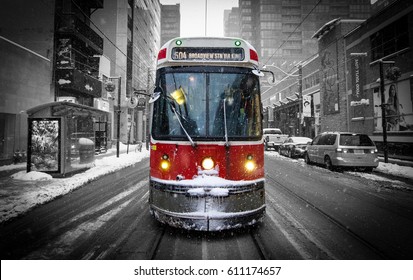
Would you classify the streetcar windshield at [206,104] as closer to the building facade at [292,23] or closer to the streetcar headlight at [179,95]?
the streetcar headlight at [179,95]

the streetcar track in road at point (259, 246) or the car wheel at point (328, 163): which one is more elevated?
the car wheel at point (328, 163)

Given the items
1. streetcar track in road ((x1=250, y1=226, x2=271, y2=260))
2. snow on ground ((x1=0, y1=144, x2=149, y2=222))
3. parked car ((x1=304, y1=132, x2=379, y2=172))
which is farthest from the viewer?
parked car ((x1=304, y1=132, x2=379, y2=172))

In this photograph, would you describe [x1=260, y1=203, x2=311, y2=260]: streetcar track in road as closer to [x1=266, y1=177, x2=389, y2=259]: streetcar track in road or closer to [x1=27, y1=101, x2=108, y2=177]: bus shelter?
[x1=266, y1=177, x2=389, y2=259]: streetcar track in road

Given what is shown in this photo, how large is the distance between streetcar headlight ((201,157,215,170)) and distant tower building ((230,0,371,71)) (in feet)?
341

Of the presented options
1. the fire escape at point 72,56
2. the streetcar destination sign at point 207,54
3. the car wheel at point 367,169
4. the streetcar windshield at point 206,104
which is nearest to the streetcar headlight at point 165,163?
the streetcar windshield at point 206,104

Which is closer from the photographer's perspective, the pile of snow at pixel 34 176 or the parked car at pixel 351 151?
the pile of snow at pixel 34 176

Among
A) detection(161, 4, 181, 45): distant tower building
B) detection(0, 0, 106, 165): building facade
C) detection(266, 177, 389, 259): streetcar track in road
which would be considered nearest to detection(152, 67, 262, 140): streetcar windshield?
detection(266, 177, 389, 259): streetcar track in road

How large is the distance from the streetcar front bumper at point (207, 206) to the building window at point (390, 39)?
1999 cm

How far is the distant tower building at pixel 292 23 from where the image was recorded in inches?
4067

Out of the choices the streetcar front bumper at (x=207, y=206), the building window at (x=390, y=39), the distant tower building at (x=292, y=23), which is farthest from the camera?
the distant tower building at (x=292, y=23)

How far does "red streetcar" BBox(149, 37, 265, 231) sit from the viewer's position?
14.0 feet

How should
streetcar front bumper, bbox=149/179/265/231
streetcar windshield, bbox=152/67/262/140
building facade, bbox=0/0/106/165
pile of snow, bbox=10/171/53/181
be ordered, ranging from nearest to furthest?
1. streetcar front bumper, bbox=149/179/265/231
2. streetcar windshield, bbox=152/67/262/140
3. pile of snow, bbox=10/171/53/181
4. building facade, bbox=0/0/106/165

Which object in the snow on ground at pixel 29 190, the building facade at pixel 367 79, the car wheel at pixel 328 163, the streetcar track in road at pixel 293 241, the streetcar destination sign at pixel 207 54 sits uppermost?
the building facade at pixel 367 79
